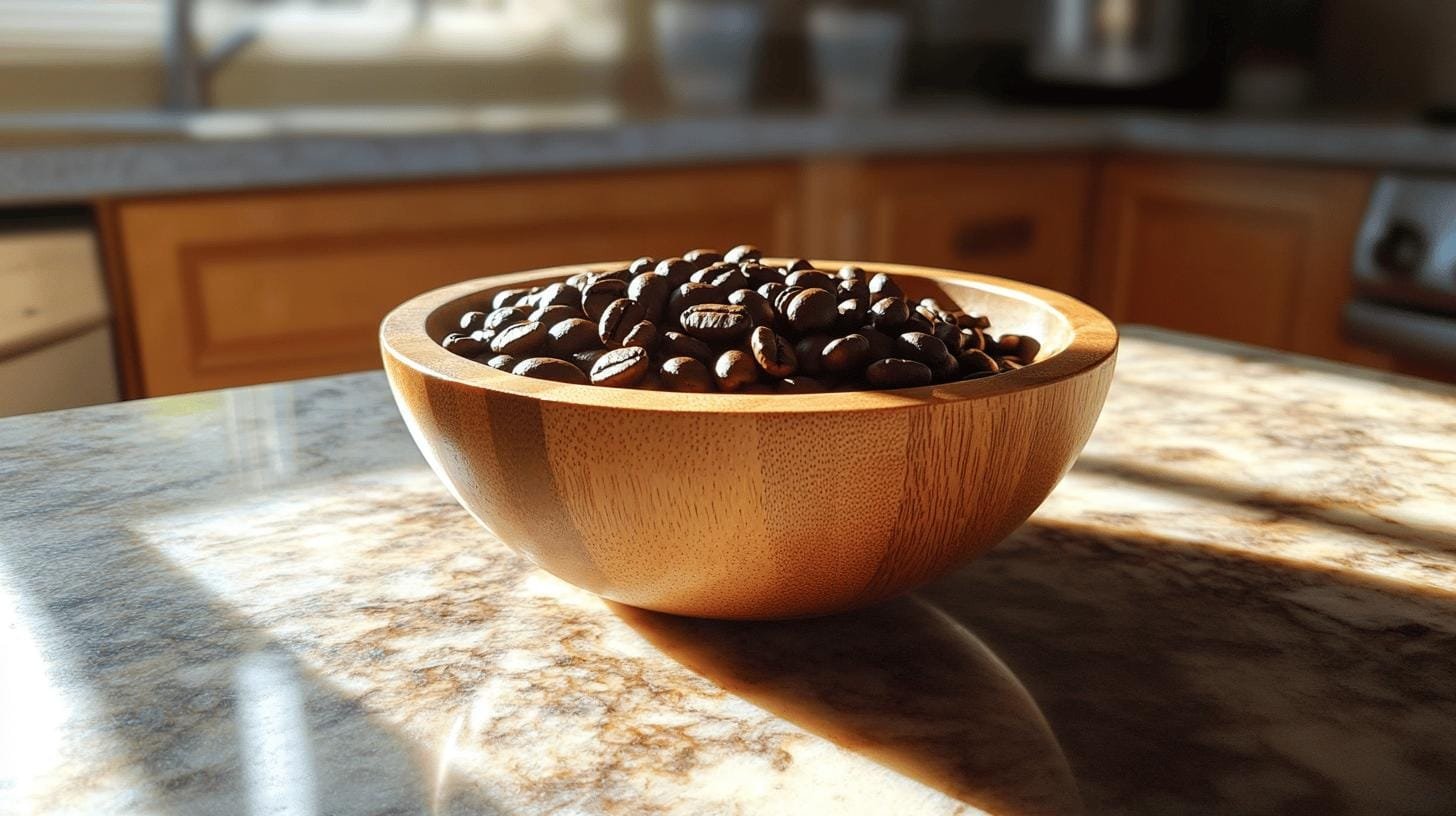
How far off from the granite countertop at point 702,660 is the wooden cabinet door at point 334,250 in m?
1.01

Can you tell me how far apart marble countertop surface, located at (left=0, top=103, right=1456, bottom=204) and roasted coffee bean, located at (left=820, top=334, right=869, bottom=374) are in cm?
142

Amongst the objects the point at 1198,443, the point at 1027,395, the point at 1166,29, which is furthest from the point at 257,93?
the point at 1027,395

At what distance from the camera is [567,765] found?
1.54 feet

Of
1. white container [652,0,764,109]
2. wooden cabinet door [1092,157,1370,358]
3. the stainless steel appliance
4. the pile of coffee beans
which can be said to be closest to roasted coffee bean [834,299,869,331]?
the pile of coffee beans

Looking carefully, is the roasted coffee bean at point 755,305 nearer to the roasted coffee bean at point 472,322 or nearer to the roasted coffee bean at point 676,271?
the roasted coffee bean at point 676,271

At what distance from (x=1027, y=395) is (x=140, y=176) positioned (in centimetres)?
153

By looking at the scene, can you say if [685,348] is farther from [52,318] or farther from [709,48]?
[709,48]

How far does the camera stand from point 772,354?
1.86 feet

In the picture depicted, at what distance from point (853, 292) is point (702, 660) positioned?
0.69 feet

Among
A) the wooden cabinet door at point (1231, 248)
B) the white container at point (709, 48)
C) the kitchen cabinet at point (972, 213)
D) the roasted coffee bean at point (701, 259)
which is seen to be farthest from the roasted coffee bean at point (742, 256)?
the white container at point (709, 48)

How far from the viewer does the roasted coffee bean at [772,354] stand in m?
0.56

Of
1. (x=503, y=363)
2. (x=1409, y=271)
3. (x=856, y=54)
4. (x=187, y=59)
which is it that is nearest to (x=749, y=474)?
(x=503, y=363)

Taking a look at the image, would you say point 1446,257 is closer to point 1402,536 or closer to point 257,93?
point 1402,536

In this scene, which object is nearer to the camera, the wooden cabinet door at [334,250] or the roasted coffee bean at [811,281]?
the roasted coffee bean at [811,281]
